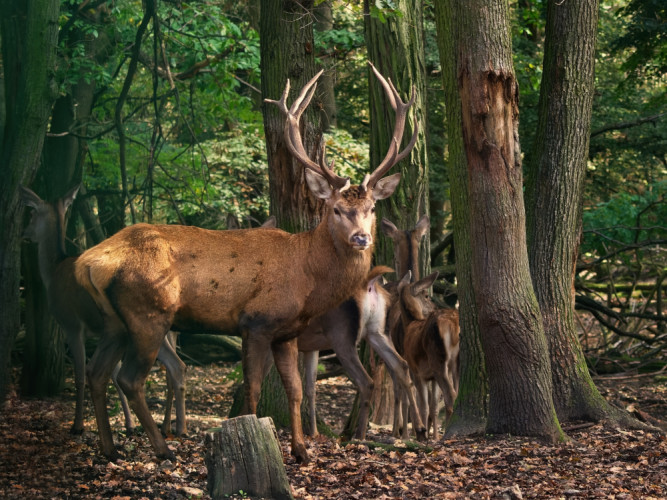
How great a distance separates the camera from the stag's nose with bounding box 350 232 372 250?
7.04m

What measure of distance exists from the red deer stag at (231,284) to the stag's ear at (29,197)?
8.93 ft

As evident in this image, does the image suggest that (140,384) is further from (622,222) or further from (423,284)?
(622,222)

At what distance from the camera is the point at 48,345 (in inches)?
473

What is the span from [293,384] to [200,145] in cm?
684

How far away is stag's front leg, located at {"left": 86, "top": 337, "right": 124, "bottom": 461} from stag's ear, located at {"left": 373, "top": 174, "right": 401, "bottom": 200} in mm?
2600

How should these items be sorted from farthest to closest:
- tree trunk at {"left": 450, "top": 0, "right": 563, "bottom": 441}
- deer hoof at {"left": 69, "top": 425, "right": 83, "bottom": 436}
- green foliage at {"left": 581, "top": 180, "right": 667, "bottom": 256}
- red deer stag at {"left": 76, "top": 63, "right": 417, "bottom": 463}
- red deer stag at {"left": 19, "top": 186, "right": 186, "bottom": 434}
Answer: green foliage at {"left": 581, "top": 180, "right": 667, "bottom": 256}, red deer stag at {"left": 19, "top": 186, "right": 186, "bottom": 434}, deer hoof at {"left": 69, "top": 425, "right": 83, "bottom": 436}, tree trunk at {"left": 450, "top": 0, "right": 563, "bottom": 441}, red deer stag at {"left": 76, "top": 63, "right": 417, "bottom": 463}

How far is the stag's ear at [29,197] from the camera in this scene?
9734 mm

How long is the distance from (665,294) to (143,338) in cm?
1220

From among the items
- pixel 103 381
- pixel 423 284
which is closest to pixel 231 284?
pixel 103 381

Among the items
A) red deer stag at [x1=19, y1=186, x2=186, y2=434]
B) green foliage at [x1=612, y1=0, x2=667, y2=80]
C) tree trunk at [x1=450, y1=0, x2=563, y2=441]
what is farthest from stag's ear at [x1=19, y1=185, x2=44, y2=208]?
green foliage at [x1=612, y1=0, x2=667, y2=80]

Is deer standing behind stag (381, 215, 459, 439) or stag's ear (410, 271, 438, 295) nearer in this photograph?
deer standing behind stag (381, 215, 459, 439)

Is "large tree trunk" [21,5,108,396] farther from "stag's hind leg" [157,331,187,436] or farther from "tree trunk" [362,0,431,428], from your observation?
"tree trunk" [362,0,431,428]

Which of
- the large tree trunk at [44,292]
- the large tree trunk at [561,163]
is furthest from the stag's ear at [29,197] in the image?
the large tree trunk at [561,163]

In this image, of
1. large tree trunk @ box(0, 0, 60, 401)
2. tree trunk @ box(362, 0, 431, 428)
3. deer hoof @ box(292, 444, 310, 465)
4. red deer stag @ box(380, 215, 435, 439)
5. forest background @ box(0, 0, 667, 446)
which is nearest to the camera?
deer hoof @ box(292, 444, 310, 465)
